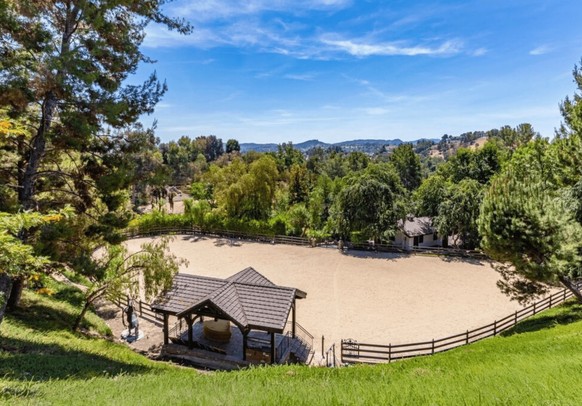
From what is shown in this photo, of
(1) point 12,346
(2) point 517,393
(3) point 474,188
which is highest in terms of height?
(3) point 474,188

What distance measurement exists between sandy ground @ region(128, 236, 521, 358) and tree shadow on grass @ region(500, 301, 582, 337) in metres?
1.58

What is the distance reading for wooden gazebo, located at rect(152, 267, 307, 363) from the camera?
1163cm

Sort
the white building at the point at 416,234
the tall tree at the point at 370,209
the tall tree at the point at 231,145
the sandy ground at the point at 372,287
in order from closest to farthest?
the sandy ground at the point at 372,287 < the tall tree at the point at 370,209 < the white building at the point at 416,234 < the tall tree at the point at 231,145

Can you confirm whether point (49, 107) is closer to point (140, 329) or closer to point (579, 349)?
point (140, 329)

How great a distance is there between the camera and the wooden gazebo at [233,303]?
1163 cm

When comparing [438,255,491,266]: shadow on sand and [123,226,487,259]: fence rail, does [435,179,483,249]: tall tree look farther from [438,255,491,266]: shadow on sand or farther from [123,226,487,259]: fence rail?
[438,255,491,266]: shadow on sand

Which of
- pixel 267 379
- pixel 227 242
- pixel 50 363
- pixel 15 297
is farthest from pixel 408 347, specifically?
pixel 227 242

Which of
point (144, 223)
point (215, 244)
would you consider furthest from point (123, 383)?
point (144, 223)

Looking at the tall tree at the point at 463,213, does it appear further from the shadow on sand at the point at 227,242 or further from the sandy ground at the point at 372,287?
the shadow on sand at the point at 227,242

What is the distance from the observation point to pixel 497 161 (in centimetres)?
3966

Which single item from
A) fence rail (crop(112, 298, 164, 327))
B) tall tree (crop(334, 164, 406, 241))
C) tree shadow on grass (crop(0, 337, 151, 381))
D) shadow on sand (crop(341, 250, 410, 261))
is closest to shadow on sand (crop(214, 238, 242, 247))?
tall tree (crop(334, 164, 406, 241))

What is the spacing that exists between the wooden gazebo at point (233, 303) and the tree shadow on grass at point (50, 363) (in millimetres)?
2929

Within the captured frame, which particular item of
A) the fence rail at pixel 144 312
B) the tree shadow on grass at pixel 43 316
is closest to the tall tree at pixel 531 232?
the fence rail at pixel 144 312

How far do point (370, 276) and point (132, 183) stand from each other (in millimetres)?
16489
